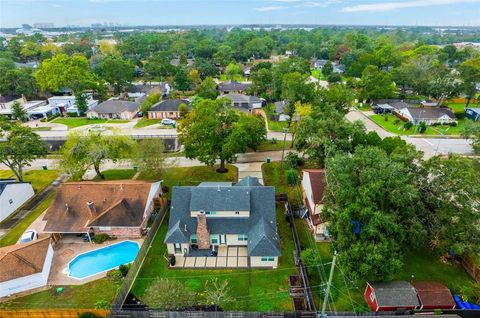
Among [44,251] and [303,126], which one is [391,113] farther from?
[44,251]

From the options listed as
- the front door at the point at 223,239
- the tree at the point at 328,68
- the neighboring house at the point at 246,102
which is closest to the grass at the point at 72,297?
the front door at the point at 223,239

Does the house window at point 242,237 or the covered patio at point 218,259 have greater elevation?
the house window at point 242,237

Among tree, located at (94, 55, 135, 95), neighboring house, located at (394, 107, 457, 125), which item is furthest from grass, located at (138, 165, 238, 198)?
tree, located at (94, 55, 135, 95)

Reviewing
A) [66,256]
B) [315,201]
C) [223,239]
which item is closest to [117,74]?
[66,256]

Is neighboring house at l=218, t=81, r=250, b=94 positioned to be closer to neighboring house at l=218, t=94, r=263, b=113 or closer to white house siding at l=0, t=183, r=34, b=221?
neighboring house at l=218, t=94, r=263, b=113

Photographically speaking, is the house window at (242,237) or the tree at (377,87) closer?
the house window at (242,237)

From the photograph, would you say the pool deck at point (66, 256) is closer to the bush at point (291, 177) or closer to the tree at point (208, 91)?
the bush at point (291, 177)
